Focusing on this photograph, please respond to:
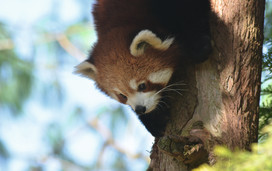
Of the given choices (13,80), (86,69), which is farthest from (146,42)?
(13,80)

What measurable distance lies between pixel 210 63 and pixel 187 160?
809mm

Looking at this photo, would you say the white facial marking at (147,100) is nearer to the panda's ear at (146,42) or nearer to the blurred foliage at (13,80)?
the panda's ear at (146,42)

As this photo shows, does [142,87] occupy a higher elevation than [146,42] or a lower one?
lower

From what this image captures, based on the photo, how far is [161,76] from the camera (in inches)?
136

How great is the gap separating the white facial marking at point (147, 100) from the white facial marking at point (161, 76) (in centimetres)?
12

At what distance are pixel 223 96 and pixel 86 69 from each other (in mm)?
1764

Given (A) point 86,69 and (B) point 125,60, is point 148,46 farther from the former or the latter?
(A) point 86,69

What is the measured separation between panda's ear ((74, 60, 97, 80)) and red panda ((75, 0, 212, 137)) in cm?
18

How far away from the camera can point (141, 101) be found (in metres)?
3.45

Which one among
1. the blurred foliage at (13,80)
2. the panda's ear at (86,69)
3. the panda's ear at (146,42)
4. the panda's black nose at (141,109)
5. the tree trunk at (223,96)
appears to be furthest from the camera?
the blurred foliage at (13,80)

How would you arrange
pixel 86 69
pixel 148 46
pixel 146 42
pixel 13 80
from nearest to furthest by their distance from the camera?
pixel 146 42 → pixel 148 46 → pixel 86 69 → pixel 13 80

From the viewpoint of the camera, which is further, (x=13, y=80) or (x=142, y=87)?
(x=13, y=80)

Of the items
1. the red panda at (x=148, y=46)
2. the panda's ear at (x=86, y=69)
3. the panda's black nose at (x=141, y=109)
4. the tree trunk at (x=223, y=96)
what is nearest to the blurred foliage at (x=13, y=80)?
the panda's ear at (x=86, y=69)

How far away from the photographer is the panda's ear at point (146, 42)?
10.7ft
